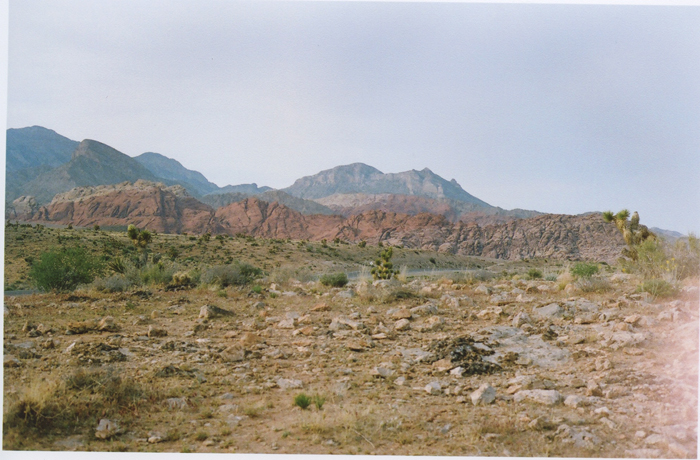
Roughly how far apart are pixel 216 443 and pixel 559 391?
420 cm

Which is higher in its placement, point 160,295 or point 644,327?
point 644,327

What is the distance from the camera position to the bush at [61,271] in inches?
530

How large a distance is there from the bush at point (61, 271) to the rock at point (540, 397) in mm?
13335

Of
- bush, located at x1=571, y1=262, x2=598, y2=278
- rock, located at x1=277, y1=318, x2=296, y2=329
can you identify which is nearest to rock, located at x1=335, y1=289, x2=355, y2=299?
rock, located at x1=277, y1=318, x2=296, y2=329

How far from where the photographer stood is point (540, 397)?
18.0 ft

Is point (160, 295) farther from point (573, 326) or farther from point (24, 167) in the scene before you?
point (24, 167)

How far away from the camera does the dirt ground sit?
473 centimetres

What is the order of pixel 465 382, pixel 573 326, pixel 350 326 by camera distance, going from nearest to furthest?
1. pixel 465 382
2. pixel 573 326
3. pixel 350 326

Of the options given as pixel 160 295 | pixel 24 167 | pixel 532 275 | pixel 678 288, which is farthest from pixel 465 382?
pixel 24 167

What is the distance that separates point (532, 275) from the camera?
64.5 ft

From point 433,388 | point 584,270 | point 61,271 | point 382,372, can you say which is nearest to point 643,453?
point 433,388

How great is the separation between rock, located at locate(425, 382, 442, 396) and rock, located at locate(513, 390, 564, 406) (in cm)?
94

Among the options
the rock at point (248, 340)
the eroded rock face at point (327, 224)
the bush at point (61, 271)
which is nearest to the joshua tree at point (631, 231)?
the rock at point (248, 340)

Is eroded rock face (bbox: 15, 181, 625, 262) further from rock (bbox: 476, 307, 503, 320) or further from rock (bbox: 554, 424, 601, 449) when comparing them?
rock (bbox: 554, 424, 601, 449)
